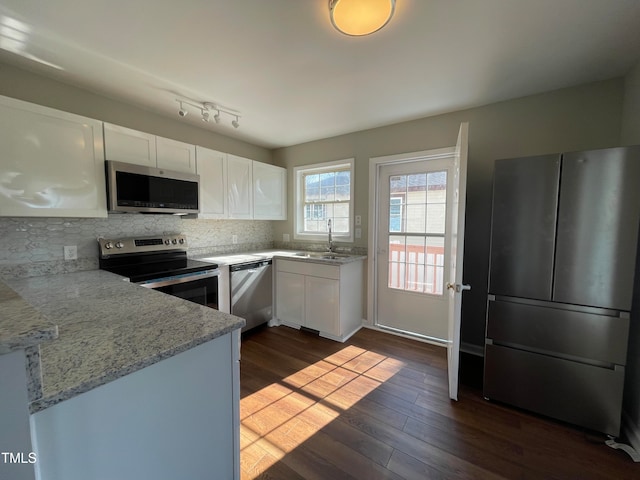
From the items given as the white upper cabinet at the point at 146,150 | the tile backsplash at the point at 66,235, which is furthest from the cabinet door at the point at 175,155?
the tile backsplash at the point at 66,235

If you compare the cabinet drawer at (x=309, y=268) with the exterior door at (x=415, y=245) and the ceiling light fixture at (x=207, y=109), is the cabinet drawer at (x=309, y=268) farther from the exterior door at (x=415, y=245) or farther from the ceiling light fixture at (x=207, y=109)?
the ceiling light fixture at (x=207, y=109)

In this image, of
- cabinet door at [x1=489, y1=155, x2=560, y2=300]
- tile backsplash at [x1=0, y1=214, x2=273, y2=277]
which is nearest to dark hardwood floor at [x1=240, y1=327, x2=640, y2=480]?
cabinet door at [x1=489, y1=155, x2=560, y2=300]

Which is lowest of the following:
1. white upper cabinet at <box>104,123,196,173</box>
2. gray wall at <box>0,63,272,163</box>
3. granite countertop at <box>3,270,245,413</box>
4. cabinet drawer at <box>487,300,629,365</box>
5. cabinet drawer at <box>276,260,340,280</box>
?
cabinet drawer at <box>487,300,629,365</box>

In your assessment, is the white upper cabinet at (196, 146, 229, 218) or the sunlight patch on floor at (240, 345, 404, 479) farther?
the white upper cabinet at (196, 146, 229, 218)

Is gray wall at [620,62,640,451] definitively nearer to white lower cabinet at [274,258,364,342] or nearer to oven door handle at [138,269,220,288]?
white lower cabinet at [274,258,364,342]

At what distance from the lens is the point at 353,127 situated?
10.3ft

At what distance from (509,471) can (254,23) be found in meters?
2.85

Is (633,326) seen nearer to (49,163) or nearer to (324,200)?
(324,200)

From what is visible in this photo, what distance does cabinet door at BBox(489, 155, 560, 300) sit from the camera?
5.80 ft

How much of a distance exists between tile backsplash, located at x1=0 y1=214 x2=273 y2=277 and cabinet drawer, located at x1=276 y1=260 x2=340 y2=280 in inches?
38.2

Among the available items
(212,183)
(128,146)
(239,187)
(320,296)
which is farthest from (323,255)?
(128,146)

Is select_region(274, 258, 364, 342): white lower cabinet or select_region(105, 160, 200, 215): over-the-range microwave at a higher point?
select_region(105, 160, 200, 215): over-the-range microwave

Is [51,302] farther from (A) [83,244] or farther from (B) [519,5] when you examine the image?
(B) [519,5]

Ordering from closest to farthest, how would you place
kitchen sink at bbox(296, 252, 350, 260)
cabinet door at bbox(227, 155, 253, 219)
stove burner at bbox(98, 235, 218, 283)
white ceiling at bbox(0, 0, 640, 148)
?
white ceiling at bbox(0, 0, 640, 148)
stove burner at bbox(98, 235, 218, 283)
cabinet door at bbox(227, 155, 253, 219)
kitchen sink at bbox(296, 252, 350, 260)
